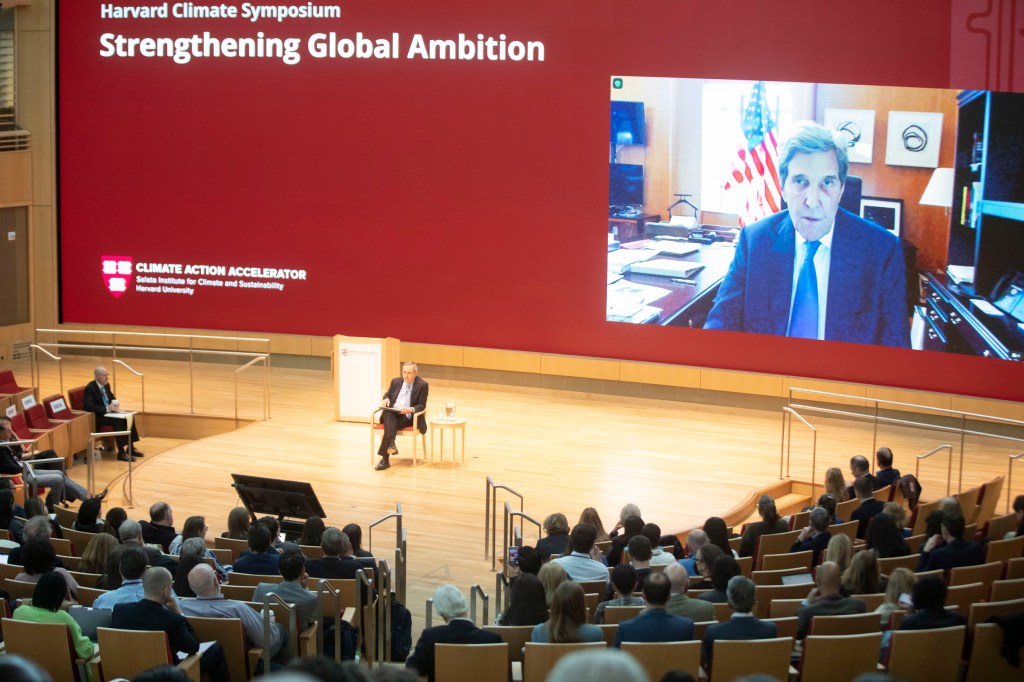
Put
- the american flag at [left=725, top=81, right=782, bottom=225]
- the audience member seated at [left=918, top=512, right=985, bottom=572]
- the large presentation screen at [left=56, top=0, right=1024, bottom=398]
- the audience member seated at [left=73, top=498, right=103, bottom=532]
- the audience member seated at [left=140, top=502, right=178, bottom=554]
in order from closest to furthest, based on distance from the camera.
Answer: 1. the audience member seated at [left=918, top=512, right=985, bottom=572]
2. the audience member seated at [left=140, top=502, right=178, bottom=554]
3. the audience member seated at [left=73, top=498, right=103, bottom=532]
4. the large presentation screen at [left=56, top=0, right=1024, bottom=398]
5. the american flag at [left=725, top=81, right=782, bottom=225]

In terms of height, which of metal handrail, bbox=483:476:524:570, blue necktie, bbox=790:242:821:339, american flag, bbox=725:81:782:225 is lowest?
metal handrail, bbox=483:476:524:570

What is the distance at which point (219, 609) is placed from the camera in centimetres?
613

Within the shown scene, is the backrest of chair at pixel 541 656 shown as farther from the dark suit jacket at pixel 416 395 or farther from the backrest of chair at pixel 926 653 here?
the dark suit jacket at pixel 416 395

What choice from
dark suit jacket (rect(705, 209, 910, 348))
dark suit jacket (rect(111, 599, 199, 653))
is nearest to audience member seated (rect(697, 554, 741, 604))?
dark suit jacket (rect(111, 599, 199, 653))

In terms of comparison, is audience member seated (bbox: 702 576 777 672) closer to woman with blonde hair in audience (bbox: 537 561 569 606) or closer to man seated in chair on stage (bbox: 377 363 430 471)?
woman with blonde hair in audience (bbox: 537 561 569 606)

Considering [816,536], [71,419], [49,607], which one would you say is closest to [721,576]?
[816,536]

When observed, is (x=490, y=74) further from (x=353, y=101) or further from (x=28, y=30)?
(x=28, y=30)

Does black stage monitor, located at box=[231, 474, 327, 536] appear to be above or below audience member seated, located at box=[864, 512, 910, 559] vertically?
below

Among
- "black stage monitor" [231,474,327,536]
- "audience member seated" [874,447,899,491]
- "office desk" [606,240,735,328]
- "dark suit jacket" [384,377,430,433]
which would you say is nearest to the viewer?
"black stage monitor" [231,474,327,536]

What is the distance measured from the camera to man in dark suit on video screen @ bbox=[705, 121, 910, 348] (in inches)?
512

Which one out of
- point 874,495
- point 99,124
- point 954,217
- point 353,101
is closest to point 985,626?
point 874,495

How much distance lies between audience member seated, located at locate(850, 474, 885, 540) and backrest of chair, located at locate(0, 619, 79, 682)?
5000 millimetres

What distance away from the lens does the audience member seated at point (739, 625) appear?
5.53 meters

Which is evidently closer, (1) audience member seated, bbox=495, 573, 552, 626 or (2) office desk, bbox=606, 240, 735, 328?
(1) audience member seated, bbox=495, 573, 552, 626
